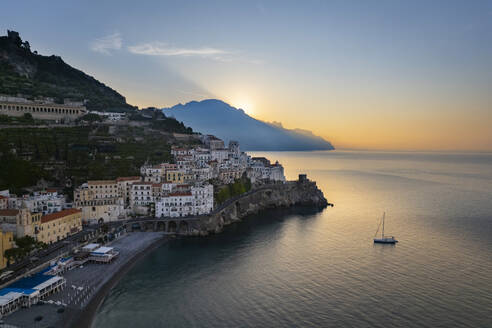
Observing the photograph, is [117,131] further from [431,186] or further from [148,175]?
[431,186]

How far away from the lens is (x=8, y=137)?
60938 mm

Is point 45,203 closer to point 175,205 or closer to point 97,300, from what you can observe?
point 175,205

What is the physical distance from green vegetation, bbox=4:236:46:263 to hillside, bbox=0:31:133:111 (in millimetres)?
72590

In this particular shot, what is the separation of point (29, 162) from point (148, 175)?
68.5 feet

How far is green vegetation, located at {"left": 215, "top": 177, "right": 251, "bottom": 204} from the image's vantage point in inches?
2482

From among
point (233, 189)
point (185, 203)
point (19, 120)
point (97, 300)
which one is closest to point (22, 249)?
point (97, 300)

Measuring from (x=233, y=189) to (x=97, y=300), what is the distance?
1693 inches

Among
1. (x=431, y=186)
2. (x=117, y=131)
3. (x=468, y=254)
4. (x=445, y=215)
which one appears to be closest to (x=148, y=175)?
(x=117, y=131)

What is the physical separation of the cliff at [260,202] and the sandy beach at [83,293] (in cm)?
1242

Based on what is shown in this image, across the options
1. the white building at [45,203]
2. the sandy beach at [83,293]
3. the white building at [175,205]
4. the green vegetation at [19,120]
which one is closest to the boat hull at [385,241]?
the white building at [175,205]

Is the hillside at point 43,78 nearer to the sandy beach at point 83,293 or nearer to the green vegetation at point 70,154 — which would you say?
the green vegetation at point 70,154

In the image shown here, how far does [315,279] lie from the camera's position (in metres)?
35.2

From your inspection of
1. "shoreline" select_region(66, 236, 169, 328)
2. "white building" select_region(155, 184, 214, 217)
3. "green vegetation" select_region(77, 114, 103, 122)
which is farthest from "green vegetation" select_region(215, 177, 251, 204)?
"green vegetation" select_region(77, 114, 103, 122)

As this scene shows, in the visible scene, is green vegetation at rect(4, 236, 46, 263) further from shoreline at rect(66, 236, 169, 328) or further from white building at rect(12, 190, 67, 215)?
white building at rect(12, 190, 67, 215)
